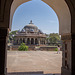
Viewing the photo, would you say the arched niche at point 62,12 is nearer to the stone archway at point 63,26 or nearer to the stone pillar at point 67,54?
the stone archway at point 63,26

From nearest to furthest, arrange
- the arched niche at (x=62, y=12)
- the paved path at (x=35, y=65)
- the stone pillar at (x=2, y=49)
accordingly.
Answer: the stone pillar at (x=2, y=49)
the arched niche at (x=62, y=12)
the paved path at (x=35, y=65)

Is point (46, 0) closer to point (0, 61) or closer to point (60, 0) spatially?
point (60, 0)

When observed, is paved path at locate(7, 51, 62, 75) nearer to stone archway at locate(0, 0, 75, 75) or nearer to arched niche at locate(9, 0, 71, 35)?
stone archway at locate(0, 0, 75, 75)

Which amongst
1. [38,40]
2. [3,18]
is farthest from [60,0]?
[38,40]

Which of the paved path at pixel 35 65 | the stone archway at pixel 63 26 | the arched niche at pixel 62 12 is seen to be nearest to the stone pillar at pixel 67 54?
the stone archway at pixel 63 26

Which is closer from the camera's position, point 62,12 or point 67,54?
point 67,54

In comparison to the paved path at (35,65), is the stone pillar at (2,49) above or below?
above

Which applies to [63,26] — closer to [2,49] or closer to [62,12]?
[62,12]

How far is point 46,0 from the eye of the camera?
5.27m

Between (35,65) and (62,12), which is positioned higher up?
(62,12)

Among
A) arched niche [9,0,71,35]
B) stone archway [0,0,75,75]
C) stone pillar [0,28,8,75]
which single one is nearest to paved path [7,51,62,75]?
stone archway [0,0,75,75]

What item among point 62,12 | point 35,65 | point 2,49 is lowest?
point 35,65

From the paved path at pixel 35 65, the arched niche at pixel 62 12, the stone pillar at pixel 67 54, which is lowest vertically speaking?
the paved path at pixel 35 65

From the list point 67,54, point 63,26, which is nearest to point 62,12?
point 63,26
